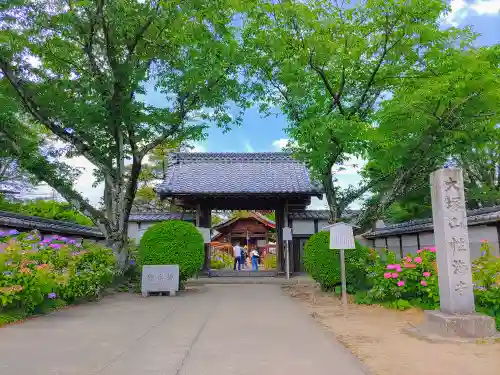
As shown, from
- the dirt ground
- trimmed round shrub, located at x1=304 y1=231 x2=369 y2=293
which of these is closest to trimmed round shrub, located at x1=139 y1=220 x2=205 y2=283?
trimmed round shrub, located at x1=304 y1=231 x2=369 y2=293

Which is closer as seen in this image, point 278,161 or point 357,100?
point 357,100

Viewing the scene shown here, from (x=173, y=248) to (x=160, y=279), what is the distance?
115 centimetres

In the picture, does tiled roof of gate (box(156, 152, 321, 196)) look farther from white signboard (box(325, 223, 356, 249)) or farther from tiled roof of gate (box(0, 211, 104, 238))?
white signboard (box(325, 223, 356, 249))

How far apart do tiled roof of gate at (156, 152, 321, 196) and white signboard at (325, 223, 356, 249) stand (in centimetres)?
933

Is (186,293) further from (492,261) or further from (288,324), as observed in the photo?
(492,261)

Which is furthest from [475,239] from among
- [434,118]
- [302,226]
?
[302,226]

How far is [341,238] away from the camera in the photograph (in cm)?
859

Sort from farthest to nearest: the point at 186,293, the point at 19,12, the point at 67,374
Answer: the point at 186,293, the point at 19,12, the point at 67,374

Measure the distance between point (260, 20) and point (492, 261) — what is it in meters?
8.75

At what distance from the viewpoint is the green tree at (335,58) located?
10273mm

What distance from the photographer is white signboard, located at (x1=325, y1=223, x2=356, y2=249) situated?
28.0ft

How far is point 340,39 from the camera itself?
11.1m

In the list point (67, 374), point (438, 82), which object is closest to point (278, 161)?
point (438, 82)

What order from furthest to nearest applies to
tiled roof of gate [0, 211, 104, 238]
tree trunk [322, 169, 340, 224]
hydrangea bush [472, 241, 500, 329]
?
tree trunk [322, 169, 340, 224]
tiled roof of gate [0, 211, 104, 238]
hydrangea bush [472, 241, 500, 329]
